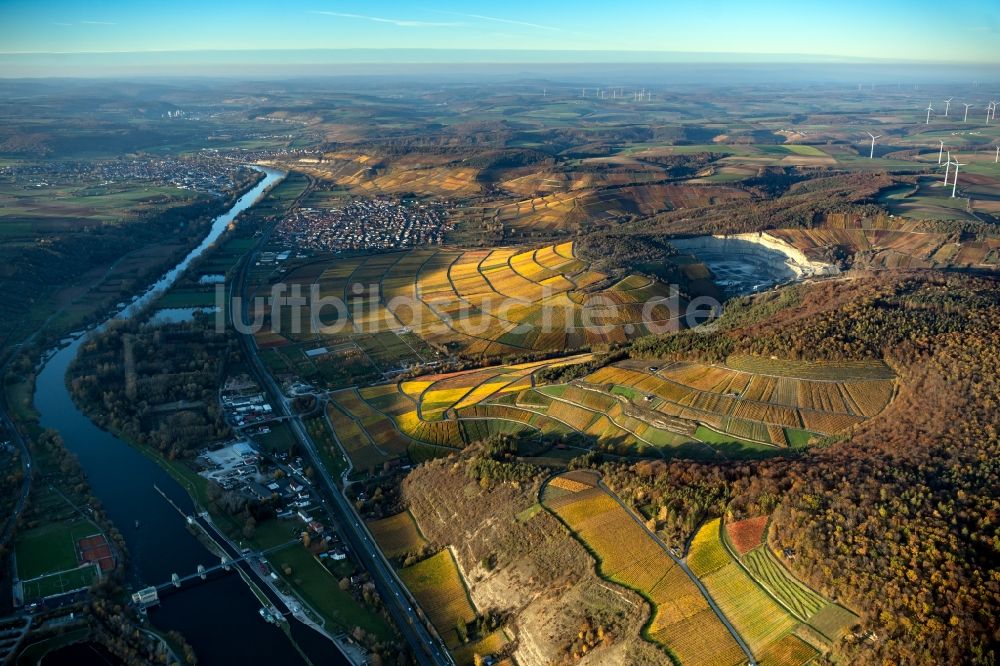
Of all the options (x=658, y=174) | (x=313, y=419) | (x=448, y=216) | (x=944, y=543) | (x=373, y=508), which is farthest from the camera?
(x=658, y=174)

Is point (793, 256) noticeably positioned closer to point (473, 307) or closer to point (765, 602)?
point (473, 307)

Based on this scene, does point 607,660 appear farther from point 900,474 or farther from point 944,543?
point 900,474

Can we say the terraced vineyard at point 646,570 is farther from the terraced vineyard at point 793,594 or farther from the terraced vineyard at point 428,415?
the terraced vineyard at point 428,415

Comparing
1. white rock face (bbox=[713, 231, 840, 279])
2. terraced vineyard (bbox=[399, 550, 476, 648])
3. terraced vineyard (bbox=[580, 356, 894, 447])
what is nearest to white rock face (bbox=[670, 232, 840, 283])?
white rock face (bbox=[713, 231, 840, 279])

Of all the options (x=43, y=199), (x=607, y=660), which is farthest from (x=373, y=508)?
(x=43, y=199)

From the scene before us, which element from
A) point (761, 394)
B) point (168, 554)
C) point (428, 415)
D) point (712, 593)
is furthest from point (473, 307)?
point (712, 593)

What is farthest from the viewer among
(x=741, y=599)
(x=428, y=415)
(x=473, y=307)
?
(x=473, y=307)
